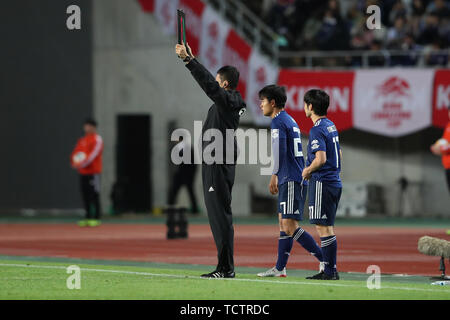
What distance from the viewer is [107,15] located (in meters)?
32.1

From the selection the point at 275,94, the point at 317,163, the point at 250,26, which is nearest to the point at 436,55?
the point at 250,26

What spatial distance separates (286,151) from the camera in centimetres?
1243

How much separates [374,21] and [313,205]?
1888cm

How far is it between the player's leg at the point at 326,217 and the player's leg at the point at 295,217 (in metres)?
0.39

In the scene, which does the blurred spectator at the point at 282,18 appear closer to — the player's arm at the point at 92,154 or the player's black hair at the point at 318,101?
the player's arm at the point at 92,154

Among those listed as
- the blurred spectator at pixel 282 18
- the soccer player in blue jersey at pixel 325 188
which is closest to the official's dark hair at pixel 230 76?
the soccer player in blue jersey at pixel 325 188

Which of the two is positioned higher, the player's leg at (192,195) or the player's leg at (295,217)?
the player's leg at (295,217)

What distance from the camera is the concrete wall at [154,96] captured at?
3100cm

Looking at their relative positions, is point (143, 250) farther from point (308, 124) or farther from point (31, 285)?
point (308, 124)

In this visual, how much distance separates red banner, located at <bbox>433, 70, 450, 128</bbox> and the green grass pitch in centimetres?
1575

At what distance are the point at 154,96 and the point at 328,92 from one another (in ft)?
18.9

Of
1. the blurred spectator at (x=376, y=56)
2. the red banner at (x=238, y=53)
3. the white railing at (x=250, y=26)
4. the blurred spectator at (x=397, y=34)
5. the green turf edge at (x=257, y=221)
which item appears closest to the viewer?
the green turf edge at (x=257, y=221)

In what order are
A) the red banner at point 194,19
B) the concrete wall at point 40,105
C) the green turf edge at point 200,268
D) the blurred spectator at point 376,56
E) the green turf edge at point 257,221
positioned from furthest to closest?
the concrete wall at point 40,105, the red banner at point 194,19, the blurred spectator at point 376,56, the green turf edge at point 257,221, the green turf edge at point 200,268
